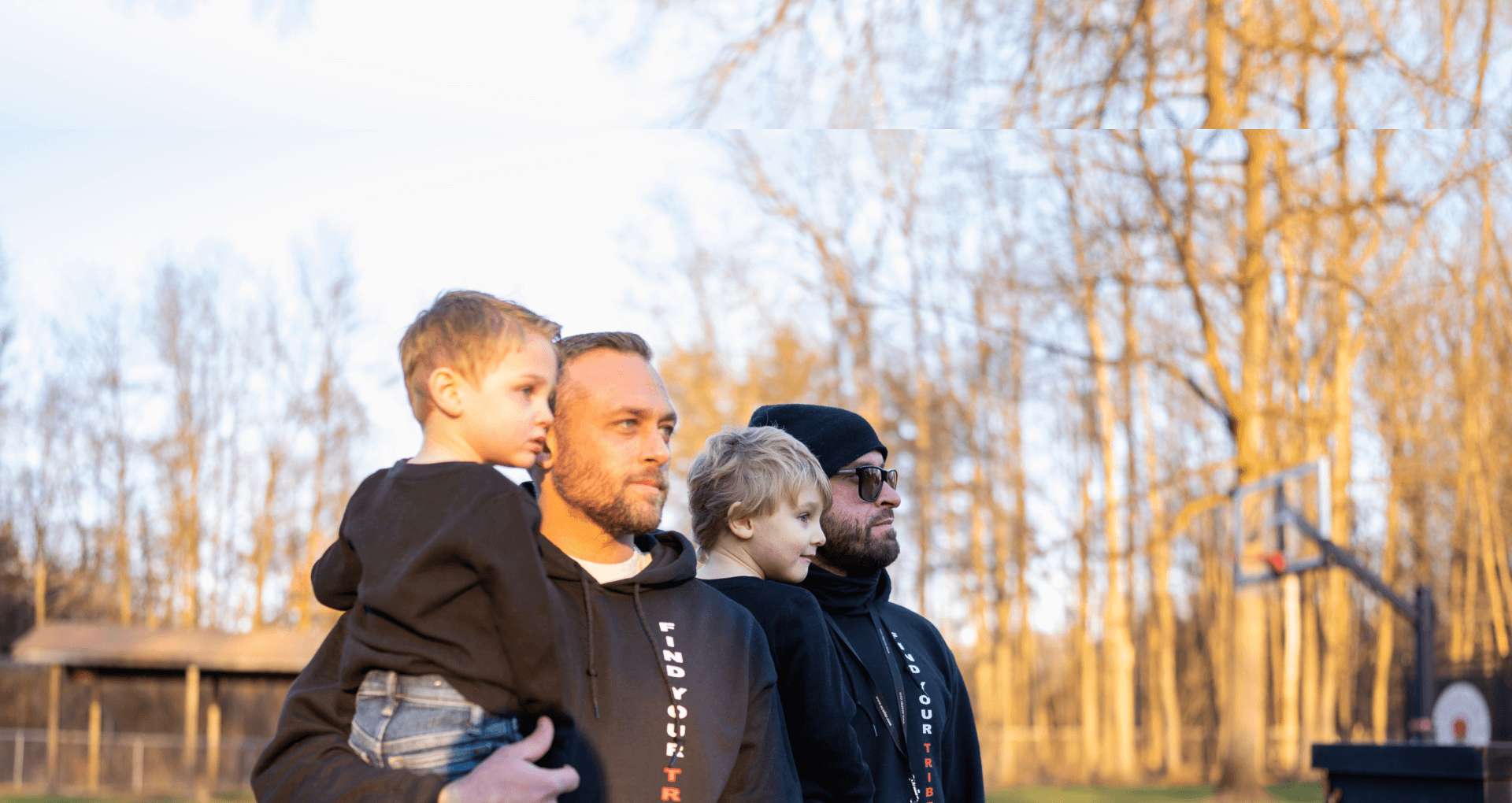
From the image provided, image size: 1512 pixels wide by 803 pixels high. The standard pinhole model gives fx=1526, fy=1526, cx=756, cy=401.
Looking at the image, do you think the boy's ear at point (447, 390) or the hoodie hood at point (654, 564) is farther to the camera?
the hoodie hood at point (654, 564)

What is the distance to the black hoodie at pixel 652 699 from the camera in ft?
5.98

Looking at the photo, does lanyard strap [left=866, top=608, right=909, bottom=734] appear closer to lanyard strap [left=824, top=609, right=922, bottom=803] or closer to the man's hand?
A: lanyard strap [left=824, top=609, right=922, bottom=803]

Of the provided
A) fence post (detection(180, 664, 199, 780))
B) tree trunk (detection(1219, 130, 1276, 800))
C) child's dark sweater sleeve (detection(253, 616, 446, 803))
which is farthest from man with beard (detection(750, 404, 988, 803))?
fence post (detection(180, 664, 199, 780))

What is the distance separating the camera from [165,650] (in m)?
21.1

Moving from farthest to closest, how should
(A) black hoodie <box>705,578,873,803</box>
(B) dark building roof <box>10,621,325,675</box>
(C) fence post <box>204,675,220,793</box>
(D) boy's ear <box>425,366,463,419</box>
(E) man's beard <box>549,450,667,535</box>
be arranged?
(B) dark building roof <box>10,621,325,675</box>, (C) fence post <box>204,675,220,793</box>, (A) black hoodie <box>705,578,873,803</box>, (E) man's beard <box>549,450,667,535</box>, (D) boy's ear <box>425,366,463,419</box>

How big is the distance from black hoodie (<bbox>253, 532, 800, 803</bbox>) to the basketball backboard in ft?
49.4

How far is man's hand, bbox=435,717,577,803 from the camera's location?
1.61m

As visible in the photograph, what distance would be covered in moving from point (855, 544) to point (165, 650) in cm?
2015

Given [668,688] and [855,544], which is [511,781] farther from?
[855,544]

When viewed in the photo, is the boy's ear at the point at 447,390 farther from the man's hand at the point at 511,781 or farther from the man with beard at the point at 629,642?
the man's hand at the point at 511,781

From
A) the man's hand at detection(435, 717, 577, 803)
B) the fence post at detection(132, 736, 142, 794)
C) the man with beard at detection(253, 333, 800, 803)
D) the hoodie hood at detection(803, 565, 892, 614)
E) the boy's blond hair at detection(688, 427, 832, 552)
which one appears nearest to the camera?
the man's hand at detection(435, 717, 577, 803)

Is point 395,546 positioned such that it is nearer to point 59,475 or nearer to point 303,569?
point 303,569

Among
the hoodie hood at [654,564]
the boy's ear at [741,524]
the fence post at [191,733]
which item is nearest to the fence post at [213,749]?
the fence post at [191,733]

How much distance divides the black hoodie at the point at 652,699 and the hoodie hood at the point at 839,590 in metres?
0.88
